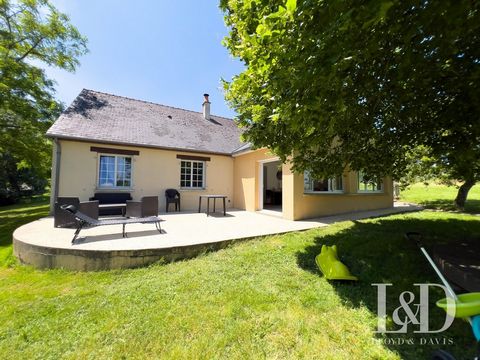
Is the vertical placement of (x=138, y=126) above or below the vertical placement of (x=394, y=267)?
above

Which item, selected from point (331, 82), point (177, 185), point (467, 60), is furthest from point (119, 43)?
point (467, 60)

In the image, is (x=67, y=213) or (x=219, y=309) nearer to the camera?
(x=219, y=309)

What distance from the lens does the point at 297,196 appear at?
8.22m

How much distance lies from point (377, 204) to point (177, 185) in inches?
404

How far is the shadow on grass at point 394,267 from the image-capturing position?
2.21 meters

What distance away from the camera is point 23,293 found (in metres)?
3.50

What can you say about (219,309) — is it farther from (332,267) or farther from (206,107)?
(206,107)

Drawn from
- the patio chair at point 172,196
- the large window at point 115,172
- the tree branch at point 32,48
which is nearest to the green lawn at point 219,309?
the large window at point 115,172

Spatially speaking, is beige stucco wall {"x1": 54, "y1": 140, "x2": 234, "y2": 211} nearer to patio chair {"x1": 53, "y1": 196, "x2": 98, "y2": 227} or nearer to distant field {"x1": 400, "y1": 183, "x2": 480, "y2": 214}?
patio chair {"x1": 53, "y1": 196, "x2": 98, "y2": 227}

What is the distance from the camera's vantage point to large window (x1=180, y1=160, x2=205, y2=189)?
37.3 ft

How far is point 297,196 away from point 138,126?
29.3 feet

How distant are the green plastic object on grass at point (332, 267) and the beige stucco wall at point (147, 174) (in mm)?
8421

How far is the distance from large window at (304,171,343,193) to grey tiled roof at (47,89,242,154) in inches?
199

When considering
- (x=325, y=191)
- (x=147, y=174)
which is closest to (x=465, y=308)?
(x=325, y=191)
